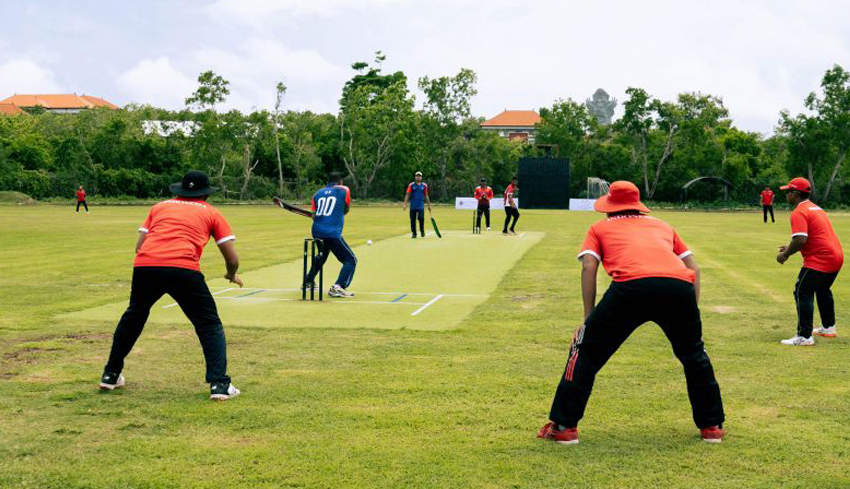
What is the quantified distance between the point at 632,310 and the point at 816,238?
16.1ft

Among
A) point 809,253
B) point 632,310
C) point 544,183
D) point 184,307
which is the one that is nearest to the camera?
point 632,310

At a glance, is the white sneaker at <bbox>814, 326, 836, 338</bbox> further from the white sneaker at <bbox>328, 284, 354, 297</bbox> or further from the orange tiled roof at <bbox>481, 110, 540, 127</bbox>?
the orange tiled roof at <bbox>481, 110, 540, 127</bbox>

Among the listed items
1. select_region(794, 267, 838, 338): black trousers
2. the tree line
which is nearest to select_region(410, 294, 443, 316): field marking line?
select_region(794, 267, 838, 338): black trousers

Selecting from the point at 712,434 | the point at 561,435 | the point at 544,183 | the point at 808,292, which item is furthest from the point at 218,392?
the point at 544,183

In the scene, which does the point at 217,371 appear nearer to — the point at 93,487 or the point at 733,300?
the point at 93,487

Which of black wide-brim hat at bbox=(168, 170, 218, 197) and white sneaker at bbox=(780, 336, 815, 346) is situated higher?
black wide-brim hat at bbox=(168, 170, 218, 197)

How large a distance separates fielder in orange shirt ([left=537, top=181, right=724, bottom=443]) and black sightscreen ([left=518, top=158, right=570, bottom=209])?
5347 cm

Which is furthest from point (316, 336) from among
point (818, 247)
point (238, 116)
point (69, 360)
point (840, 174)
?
point (840, 174)

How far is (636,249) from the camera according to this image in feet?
17.6

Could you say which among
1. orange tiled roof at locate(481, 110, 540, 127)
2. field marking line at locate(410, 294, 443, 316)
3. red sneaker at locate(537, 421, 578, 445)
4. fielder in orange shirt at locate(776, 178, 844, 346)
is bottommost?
field marking line at locate(410, 294, 443, 316)

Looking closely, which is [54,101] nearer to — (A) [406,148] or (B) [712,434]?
(A) [406,148]

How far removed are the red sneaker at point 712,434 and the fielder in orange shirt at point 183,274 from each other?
352 cm

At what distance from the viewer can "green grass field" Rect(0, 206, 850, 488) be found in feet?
16.0

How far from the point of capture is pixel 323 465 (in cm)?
494
